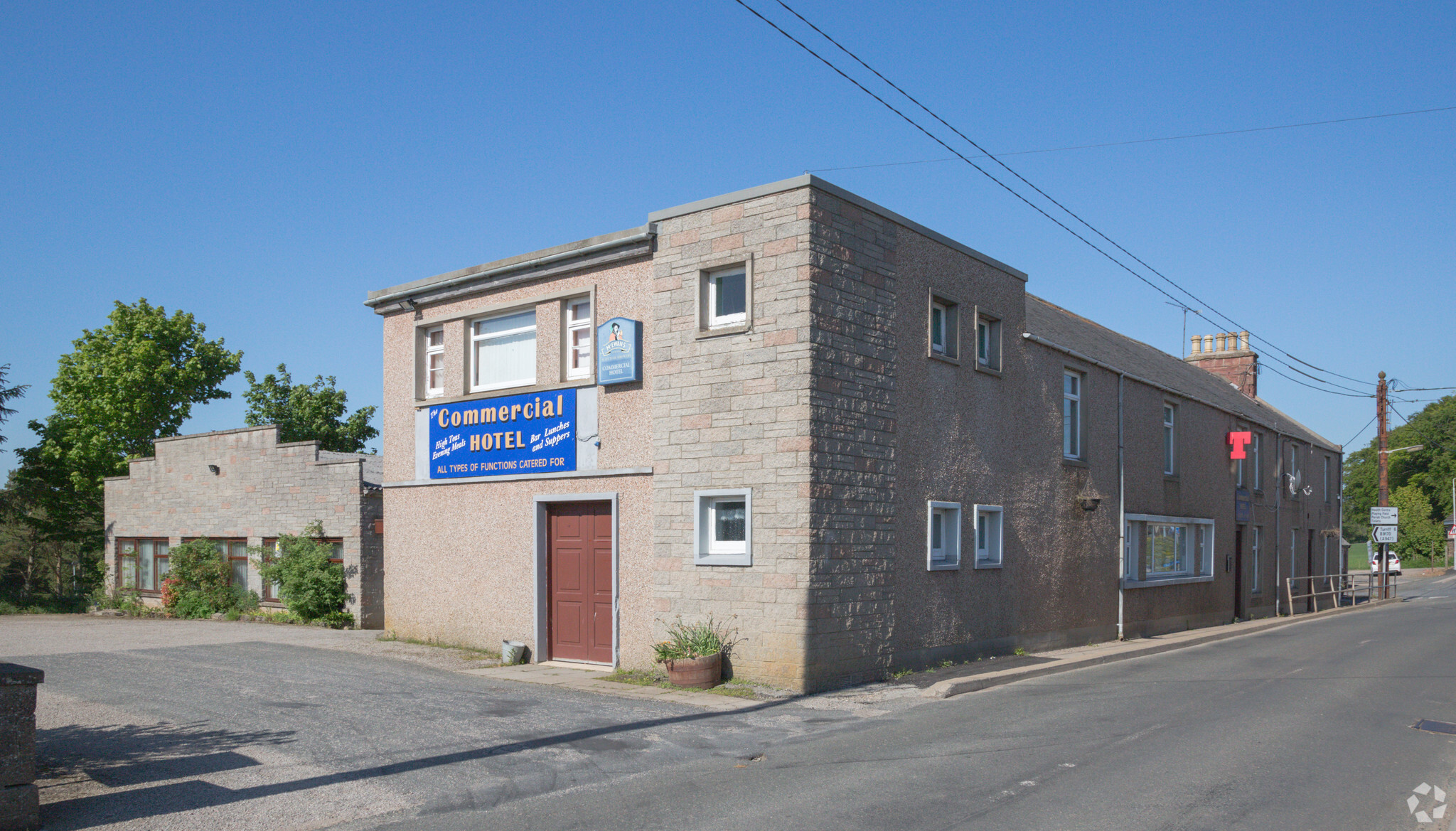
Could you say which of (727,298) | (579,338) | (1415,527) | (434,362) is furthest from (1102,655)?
(1415,527)

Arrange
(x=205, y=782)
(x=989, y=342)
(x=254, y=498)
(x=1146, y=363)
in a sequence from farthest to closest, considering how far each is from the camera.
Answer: (x=1146, y=363)
(x=254, y=498)
(x=989, y=342)
(x=205, y=782)

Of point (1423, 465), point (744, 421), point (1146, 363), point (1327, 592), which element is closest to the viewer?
point (744, 421)

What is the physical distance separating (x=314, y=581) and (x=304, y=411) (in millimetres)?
26330

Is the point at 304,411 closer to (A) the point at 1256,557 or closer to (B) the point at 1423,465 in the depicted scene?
(A) the point at 1256,557

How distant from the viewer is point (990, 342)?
16.6 metres

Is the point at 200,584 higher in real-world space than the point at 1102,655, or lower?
higher

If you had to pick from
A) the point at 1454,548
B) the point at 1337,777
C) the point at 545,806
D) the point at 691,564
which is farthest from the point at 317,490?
the point at 1454,548

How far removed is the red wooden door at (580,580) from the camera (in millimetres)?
14625

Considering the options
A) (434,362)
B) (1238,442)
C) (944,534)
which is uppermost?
(434,362)

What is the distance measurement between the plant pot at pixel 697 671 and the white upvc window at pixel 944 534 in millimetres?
3639

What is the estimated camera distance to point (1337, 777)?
7949 mm

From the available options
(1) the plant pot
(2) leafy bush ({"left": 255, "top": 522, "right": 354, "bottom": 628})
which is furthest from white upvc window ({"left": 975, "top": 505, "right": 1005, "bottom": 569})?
(2) leafy bush ({"left": 255, "top": 522, "right": 354, "bottom": 628})

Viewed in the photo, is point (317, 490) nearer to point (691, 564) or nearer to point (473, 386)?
point (473, 386)

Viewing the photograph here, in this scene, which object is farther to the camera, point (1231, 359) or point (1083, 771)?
point (1231, 359)
